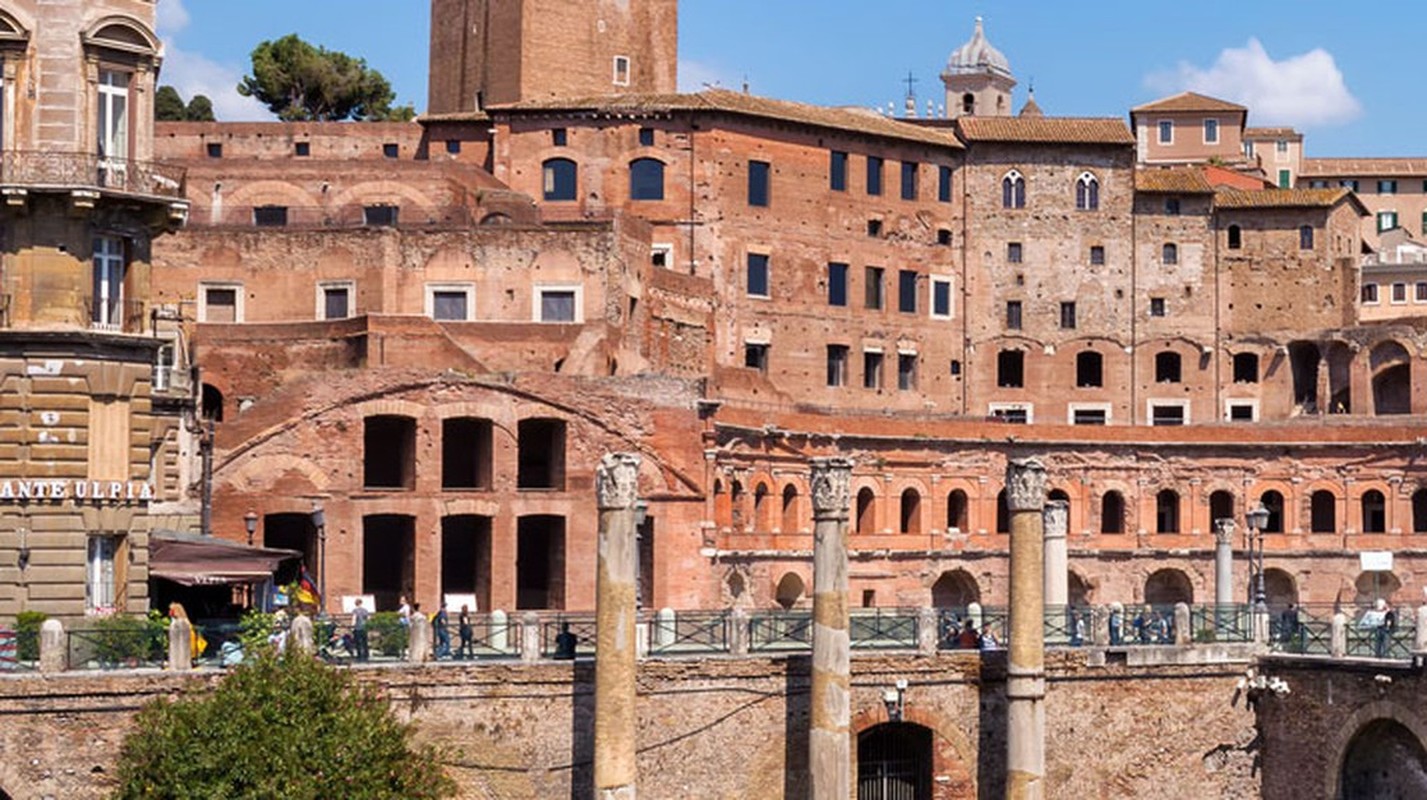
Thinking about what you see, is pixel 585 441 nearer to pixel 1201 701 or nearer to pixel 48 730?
pixel 1201 701

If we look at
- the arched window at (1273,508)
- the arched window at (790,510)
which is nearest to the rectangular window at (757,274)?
the arched window at (790,510)

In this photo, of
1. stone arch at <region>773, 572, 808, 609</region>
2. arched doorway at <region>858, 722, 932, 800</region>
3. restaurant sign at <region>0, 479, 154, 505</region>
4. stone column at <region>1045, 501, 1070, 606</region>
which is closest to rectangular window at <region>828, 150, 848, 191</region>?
stone arch at <region>773, 572, 808, 609</region>

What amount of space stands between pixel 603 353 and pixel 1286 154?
179 ft

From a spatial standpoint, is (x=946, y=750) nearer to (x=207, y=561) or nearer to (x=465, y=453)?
(x=207, y=561)

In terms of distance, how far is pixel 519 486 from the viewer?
5541 cm

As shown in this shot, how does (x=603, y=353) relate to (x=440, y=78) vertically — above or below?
below

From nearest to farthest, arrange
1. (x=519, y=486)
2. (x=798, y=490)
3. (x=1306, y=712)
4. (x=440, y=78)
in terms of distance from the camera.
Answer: (x=1306, y=712)
(x=519, y=486)
(x=798, y=490)
(x=440, y=78)

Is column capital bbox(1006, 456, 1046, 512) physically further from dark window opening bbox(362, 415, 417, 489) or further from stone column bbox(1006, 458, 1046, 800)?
dark window opening bbox(362, 415, 417, 489)

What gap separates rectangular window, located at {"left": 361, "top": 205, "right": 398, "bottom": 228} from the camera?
6431cm

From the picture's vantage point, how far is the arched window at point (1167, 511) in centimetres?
7044

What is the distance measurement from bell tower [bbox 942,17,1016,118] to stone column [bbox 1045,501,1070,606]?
65216 millimetres

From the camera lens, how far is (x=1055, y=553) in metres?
44.7

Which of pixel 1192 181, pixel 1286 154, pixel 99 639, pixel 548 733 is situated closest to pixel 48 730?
pixel 99 639

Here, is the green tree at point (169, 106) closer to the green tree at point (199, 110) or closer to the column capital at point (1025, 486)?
the green tree at point (199, 110)
